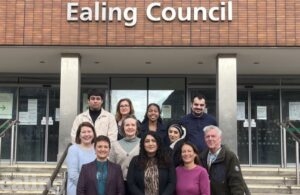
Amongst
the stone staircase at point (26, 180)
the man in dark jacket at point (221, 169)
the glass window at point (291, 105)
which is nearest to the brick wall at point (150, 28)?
the stone staircase at point (26, 180)

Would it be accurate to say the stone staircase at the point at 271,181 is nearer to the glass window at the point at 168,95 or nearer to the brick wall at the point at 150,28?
the brick wall at the point at 150,28

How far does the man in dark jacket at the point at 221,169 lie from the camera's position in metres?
4.65

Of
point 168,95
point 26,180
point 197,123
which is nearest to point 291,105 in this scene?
point 168,95

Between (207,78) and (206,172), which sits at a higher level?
(207,78)

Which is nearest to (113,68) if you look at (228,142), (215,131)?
(228,142)

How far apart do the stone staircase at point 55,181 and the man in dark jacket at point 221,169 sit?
3.99 metres

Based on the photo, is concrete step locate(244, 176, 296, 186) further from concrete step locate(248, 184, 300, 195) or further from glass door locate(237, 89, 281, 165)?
glass door locate(237, 89, 281, 165)

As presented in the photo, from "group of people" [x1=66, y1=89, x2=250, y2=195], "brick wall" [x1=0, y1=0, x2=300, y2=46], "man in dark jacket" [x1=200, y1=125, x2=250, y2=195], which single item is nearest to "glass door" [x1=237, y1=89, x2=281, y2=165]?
"brick wall" [x1=0, y1=0, x2=300, y2=46]

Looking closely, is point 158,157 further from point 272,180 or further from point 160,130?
point 272,180

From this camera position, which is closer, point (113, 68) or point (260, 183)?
point (260, 183)

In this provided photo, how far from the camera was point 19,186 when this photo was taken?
350 inches

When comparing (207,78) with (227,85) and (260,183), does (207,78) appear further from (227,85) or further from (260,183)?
(260,183)

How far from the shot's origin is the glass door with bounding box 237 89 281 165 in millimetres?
13586

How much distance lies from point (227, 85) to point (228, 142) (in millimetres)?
1297
